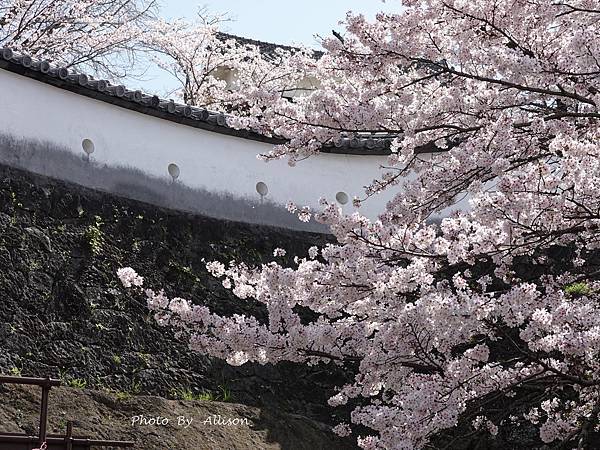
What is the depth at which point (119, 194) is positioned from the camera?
34.8ft

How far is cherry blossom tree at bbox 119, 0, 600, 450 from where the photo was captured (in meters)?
5.09

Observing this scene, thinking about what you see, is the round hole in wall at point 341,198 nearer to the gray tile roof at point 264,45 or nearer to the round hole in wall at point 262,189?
the round hole in wall at point 262,189

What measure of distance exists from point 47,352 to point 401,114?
14.1ft

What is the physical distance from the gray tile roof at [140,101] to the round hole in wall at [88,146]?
500 mm

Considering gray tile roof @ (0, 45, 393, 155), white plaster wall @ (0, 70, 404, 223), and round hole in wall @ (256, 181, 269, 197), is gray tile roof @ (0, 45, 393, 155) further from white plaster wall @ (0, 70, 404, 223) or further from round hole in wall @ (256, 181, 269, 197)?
round hole in wall @ (256, 181, 269, 197)

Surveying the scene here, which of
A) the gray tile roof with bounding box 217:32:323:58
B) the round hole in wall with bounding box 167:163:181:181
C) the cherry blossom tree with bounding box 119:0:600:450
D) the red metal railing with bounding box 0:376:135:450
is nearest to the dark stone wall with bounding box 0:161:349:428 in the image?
the round hole in wall with bounding box 167:163:181:181

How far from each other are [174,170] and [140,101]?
3.01 feet

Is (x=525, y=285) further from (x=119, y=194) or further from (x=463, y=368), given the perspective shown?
(x=119, y=194)

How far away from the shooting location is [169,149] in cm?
1115

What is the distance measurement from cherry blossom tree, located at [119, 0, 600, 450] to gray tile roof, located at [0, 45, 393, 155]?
379cm

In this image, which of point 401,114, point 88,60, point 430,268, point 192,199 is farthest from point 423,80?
point 88,60

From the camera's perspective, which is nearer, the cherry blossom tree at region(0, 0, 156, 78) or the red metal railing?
the red metal railing

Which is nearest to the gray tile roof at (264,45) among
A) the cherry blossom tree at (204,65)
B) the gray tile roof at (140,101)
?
the cherry blossom tree at (204,65)

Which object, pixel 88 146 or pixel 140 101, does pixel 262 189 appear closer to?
pixel 140 101
